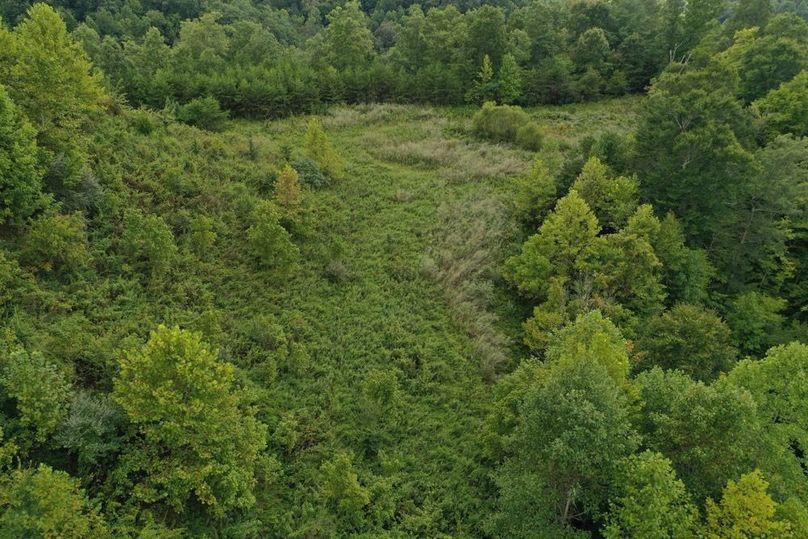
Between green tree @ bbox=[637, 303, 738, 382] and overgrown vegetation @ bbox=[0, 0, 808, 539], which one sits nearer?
overgrown vegetation @ bbox=[0, 0, 808, 539]

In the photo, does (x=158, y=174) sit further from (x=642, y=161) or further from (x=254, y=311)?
(x=642, y=161)

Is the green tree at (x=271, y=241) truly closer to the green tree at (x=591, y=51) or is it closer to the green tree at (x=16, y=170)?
the green tree at (x=16, y=170)

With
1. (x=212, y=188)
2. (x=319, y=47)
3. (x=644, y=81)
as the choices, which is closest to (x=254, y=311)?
(x=212, y=188)

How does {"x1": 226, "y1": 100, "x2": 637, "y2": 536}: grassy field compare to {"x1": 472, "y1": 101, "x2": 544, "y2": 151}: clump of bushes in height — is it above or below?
below

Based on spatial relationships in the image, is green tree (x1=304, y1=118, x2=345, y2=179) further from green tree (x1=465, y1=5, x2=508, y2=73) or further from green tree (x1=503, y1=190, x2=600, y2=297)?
green tree (x1=465, y1=5, x2=508, y2=73)

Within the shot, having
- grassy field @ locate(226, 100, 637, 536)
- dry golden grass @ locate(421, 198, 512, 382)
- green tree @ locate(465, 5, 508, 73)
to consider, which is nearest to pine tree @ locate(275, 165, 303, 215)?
grassy field @ locate(226, 100, 637, 536)

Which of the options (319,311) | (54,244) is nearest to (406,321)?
(319,311)

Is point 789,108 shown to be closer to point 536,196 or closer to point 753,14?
point 536,196
